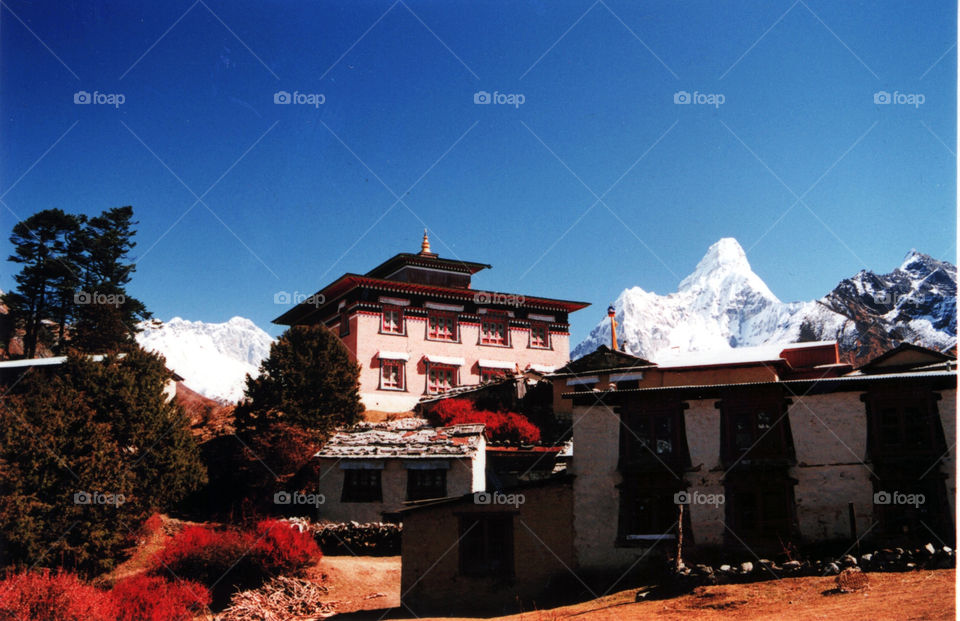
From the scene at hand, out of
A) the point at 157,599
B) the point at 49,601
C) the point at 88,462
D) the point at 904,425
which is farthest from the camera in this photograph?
the point at 88,462

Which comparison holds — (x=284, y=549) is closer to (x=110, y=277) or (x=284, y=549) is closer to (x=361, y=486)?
(x=361, y=486)

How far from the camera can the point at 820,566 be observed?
20.0 meters

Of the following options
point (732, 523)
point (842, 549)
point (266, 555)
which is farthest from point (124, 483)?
point (842, 549)

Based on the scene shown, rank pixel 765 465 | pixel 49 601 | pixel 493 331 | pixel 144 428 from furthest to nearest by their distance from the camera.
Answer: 1. pixel 493 331
2. pixel 144 428
3. pixel 765 465
4. pixel 49 601

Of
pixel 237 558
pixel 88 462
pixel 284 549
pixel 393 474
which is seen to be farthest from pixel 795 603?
pixel 88 462

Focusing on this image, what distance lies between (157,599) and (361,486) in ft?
30.7

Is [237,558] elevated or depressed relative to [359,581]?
elevated

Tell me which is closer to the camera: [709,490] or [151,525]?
[709,490]

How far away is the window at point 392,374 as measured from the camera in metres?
53.2

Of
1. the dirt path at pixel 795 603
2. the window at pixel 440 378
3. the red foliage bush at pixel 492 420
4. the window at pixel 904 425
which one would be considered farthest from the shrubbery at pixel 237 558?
the window at pixel 440 378

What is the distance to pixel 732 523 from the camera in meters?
22.9

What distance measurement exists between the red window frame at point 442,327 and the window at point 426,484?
2513 centimetres

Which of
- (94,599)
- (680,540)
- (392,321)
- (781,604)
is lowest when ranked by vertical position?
(94,599)

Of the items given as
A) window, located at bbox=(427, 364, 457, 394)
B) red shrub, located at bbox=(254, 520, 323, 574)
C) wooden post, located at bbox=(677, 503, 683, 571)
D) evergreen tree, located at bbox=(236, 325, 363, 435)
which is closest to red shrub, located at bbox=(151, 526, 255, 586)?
red shrub, located at bbox=(254, 520, 323, 574)
